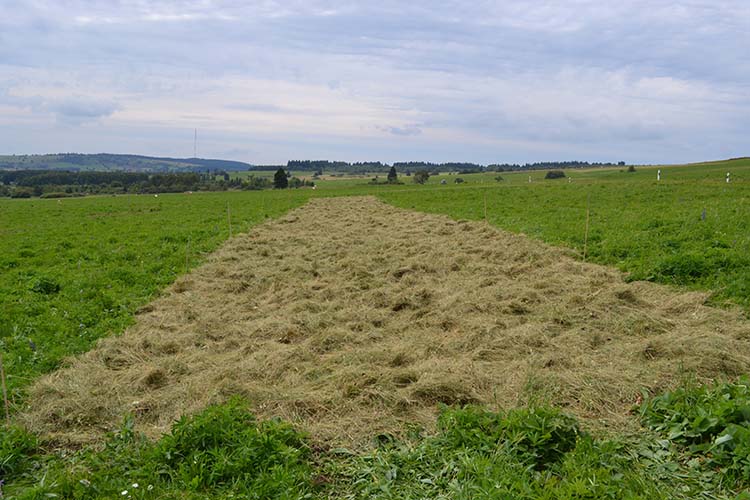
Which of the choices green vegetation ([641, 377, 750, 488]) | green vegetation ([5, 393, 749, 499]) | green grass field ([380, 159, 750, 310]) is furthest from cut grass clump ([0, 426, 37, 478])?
green grass field ([380, 159, 750, 310])

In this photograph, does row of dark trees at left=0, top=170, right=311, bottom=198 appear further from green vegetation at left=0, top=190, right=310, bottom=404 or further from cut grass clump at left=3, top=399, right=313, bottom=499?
cut grass clump at left=3, top=399, right=313, bottom=499

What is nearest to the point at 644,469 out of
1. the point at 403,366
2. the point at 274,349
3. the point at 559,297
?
the point at 403,366

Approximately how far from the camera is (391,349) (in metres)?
6.43

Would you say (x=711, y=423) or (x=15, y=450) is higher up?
(x=711, y=423)

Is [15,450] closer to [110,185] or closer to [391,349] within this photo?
[391,349]

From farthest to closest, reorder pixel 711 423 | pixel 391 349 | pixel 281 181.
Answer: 1. pixel 281 181
2. pixel 391 349
3. pixel 711 423

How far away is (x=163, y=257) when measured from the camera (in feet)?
45.4

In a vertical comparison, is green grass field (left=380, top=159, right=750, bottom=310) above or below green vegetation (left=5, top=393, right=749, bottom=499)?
above

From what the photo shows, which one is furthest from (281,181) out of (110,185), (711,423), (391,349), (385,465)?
(711,423)

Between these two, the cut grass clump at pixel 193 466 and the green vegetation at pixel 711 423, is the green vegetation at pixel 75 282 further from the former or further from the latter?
the green vegetation at pixel 711 423

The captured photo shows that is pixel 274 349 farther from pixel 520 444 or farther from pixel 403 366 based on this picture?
pixel 520 444

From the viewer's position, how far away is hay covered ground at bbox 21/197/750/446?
499 centimetres

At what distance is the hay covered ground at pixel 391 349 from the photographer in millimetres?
4988

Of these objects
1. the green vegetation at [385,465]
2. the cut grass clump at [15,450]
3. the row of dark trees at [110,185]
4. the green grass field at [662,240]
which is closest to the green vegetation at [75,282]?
the cut grass clump at [15,450]
